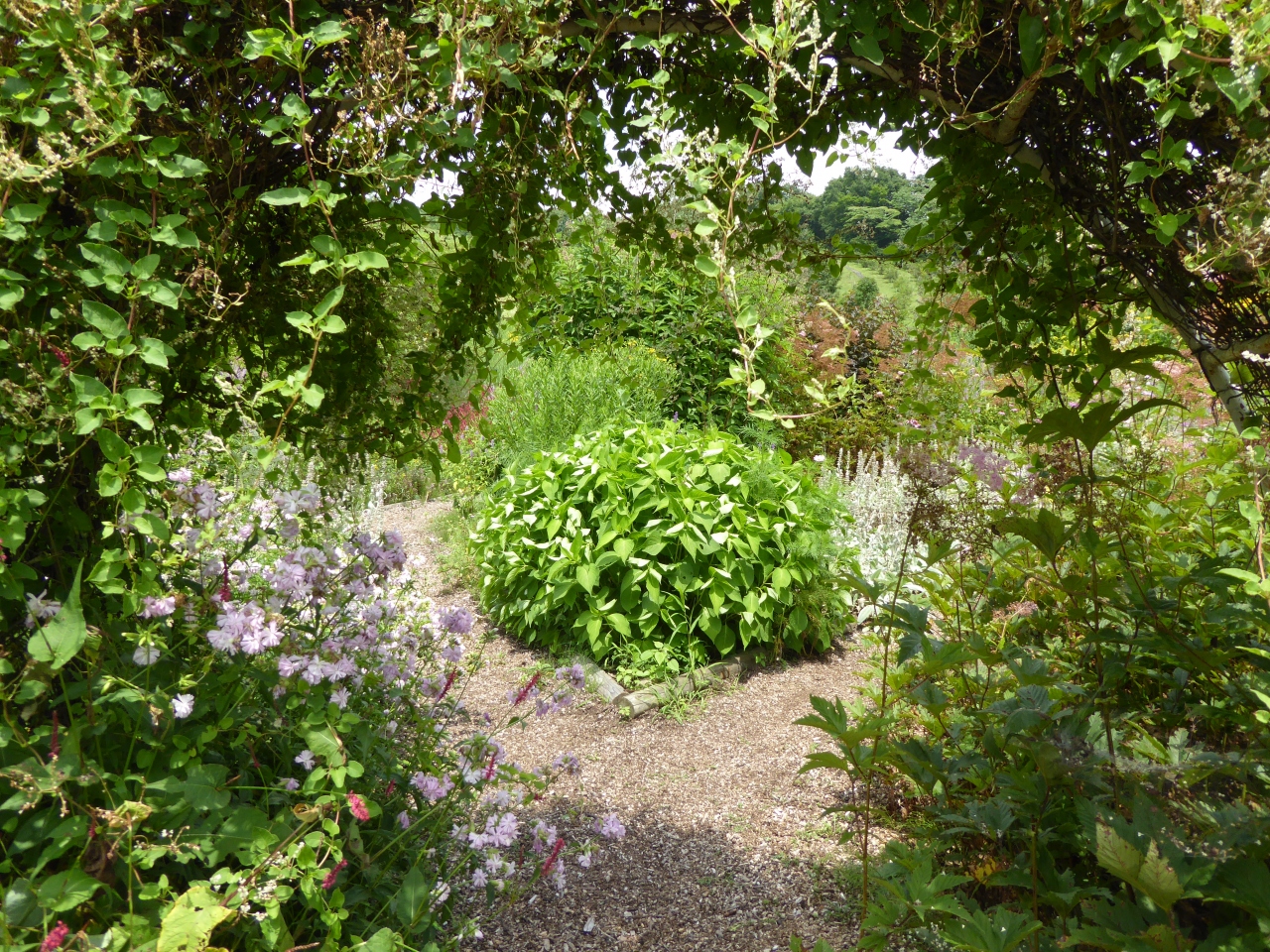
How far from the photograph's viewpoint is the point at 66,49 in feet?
3.76

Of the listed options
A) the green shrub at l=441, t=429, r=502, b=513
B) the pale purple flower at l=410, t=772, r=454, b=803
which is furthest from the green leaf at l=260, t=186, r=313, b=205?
the green shrub at l=441, t=429, r=502, b=513

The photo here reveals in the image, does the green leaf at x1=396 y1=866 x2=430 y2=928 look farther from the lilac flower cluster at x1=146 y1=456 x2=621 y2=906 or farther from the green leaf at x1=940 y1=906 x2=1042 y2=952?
the green leaf at x1=940 y1=906 x2=1042 y2=952

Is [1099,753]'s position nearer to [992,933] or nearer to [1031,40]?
[992,933]

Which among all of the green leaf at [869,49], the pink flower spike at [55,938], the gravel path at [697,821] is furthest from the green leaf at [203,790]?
the green leaf at [869,49]

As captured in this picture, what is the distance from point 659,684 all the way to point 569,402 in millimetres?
2991

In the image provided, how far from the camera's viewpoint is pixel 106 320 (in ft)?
4.05

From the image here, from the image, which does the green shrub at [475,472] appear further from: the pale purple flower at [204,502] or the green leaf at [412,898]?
the green leaf at [412,898]

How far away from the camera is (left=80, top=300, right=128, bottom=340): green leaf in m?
1.22

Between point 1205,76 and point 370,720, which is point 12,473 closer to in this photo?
point 370,720

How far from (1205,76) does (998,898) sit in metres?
1.94

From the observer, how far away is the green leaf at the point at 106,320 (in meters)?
Answer: 1.22

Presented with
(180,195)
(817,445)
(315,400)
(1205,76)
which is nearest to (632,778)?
(315,400)

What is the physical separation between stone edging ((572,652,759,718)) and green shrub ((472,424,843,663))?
80 millimetres

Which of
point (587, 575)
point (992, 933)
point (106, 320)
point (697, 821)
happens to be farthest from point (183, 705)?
point (587, 575)
